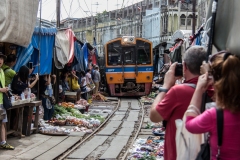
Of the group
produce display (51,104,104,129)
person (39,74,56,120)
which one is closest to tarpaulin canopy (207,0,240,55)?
person (39,74,56,120)

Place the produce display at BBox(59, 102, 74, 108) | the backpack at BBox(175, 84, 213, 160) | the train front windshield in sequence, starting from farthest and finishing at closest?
the train front windshield < the produce display at BBox(59, 102, 74, 108) < the backpack at BBox(175, 84, 213, 160)

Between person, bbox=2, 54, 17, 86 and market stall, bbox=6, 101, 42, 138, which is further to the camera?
market stall, bbox=6, 101, 42, 138

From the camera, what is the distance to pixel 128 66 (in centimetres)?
2223

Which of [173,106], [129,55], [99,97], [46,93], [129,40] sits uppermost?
[129,40]

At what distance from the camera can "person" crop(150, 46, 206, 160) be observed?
135 inches

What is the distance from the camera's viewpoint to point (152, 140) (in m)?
10.0

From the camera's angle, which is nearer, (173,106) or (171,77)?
(173,106)

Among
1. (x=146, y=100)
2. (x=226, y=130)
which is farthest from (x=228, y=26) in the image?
(x=146, y=100)

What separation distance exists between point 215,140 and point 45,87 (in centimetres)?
956

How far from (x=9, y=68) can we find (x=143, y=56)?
14036mm

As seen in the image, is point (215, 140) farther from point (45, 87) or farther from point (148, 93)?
point (148, 93)

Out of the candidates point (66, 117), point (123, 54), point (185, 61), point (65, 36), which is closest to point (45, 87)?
point (66, 117)

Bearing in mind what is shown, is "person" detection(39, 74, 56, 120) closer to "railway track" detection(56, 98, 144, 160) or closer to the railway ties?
"railway track" detection(56, 98, 144, 160)

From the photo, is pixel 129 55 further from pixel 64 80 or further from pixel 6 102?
pixel 6 102
